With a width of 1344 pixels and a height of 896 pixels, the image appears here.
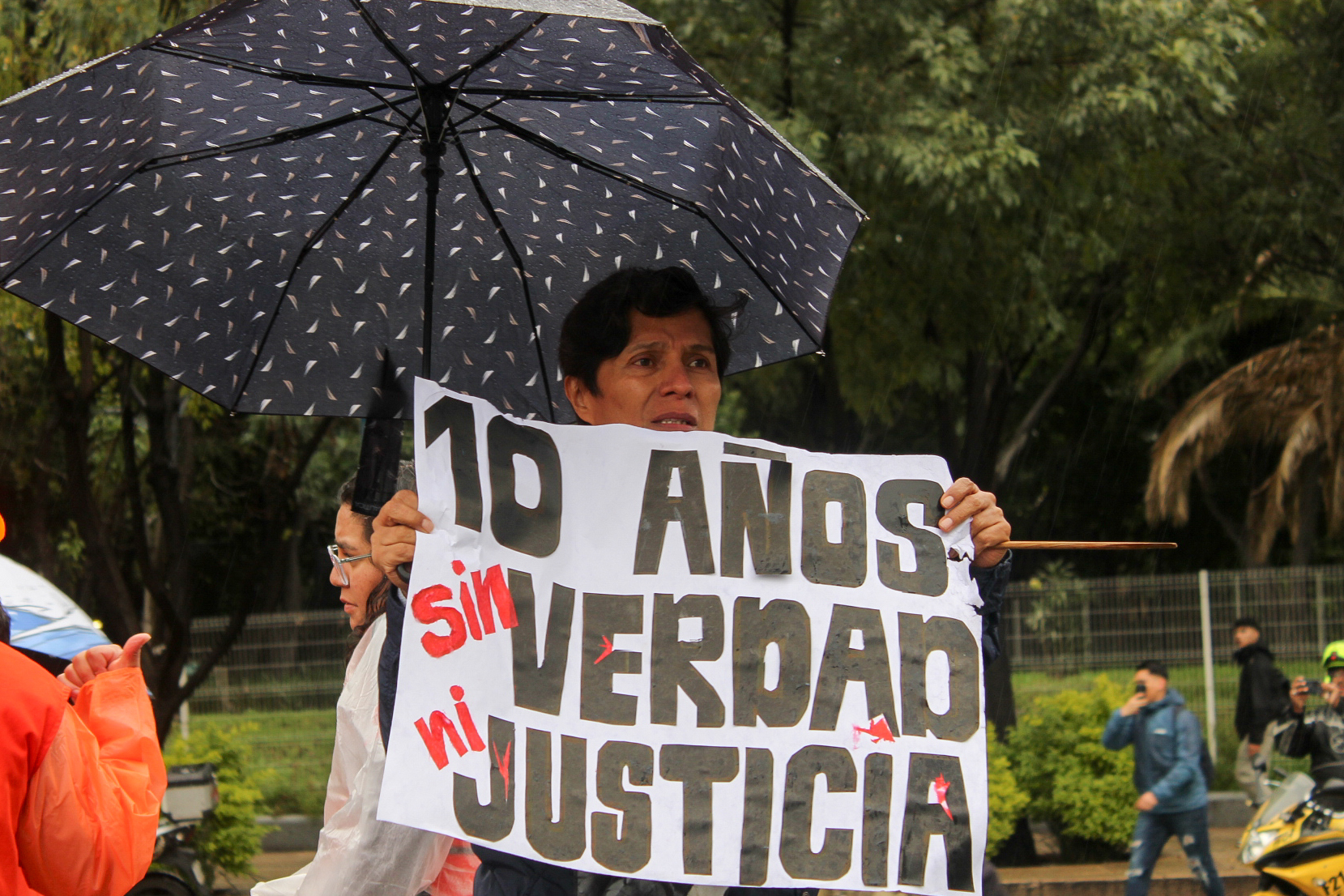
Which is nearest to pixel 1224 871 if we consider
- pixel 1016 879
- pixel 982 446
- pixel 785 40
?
pixel 1016 879

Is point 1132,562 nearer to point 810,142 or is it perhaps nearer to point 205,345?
point 810,142

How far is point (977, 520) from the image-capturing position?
2.33 metres

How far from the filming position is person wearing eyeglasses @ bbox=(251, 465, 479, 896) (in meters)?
2.83

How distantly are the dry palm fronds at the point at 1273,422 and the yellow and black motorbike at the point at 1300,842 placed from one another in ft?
33.4

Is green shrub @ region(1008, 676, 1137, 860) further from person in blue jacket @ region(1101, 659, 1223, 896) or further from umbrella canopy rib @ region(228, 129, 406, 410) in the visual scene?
umbrella canopy rib @ region(228, 129, 406, 410)

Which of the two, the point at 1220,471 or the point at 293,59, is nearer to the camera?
the point at 293,59

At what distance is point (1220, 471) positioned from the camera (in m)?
26.4

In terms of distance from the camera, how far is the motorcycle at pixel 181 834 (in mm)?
7230

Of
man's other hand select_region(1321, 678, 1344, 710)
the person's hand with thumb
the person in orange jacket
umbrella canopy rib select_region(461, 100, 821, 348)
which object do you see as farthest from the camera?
man's other hand select_region(1321, 678, 1344, 710)

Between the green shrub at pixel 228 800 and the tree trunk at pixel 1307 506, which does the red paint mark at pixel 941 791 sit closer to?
the green shrub at pixel 228 800

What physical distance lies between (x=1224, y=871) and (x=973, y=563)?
814cm

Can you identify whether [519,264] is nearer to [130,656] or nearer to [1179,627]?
[130,656]

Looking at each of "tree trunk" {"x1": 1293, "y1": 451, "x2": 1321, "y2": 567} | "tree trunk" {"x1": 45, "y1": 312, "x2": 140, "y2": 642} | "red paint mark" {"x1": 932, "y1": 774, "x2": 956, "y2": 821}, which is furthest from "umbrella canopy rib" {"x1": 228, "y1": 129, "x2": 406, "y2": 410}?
"tree trunk" {"x1": 1293, "y1": 451, "x2": 1321, "y2": 567}

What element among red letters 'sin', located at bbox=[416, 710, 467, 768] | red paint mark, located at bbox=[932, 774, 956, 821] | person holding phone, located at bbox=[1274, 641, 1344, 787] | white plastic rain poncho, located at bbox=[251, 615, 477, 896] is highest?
red letters 'sin', located at bbox=[416, 710, 467, 768]
